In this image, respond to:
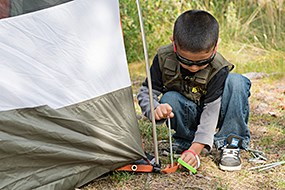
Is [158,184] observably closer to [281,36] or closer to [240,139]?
[240,139]

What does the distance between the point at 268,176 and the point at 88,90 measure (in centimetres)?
102

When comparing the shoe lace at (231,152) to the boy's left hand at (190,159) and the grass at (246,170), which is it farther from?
the boy's left hand at (190,159)

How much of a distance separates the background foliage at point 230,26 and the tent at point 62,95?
2.79 m

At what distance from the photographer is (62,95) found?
2.35 m

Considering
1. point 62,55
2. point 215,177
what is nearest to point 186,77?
point 215,177

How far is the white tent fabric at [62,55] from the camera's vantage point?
87.6 inches

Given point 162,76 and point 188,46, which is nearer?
point 188,46

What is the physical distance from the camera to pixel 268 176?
2674 mm

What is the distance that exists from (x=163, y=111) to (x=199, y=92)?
0.28 metres

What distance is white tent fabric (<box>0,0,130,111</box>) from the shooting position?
2.22 m

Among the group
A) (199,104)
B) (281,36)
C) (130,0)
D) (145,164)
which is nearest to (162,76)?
(199,104)

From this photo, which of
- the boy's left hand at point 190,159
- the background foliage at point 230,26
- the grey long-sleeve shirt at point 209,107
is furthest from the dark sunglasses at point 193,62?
the background foliage at point 230,26

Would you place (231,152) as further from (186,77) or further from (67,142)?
(67,142)

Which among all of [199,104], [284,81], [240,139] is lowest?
[284,81]
